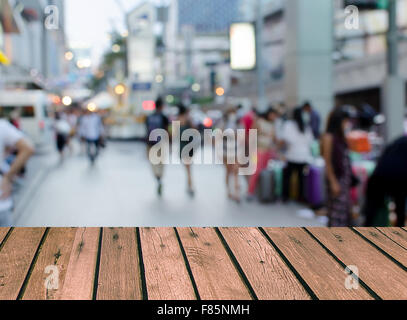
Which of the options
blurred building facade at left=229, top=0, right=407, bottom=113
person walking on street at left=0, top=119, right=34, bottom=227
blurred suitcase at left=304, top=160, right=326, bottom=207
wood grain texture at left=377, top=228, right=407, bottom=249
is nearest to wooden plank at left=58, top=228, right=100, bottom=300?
person walking on street at left=0, top=119, right=34, bottom=227

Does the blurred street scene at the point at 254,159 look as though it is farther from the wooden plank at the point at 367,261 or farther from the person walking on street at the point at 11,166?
the wooden plank at the point at 367,261

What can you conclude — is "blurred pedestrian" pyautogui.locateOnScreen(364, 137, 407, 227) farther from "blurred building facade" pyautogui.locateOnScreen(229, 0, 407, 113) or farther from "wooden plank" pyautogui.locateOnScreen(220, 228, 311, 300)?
"blurred building facade" pyautogui.locateOnScreen(229, 0, 407, 113)

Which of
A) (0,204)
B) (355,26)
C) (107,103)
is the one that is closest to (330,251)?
(0,204)

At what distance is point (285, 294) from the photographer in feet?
6.97

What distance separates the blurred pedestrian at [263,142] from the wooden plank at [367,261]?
675 cm

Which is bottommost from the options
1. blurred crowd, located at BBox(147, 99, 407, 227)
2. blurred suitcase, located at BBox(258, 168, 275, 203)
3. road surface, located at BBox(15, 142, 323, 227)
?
road surface, located at BBox(15, 142, 323, 227)

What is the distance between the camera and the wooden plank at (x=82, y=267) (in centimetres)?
213

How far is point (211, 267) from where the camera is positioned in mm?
2479

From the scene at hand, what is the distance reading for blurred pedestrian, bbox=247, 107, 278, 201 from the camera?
32.8 feet

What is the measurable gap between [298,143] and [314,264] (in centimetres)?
667

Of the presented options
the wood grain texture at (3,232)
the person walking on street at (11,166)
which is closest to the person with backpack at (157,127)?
the person walking on street at (11,166)

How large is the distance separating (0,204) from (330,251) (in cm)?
243

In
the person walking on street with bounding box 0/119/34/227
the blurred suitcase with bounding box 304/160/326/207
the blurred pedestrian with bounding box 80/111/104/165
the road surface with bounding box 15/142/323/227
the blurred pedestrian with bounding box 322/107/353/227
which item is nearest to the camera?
the person walking on street with bounding box 0/119/34/227

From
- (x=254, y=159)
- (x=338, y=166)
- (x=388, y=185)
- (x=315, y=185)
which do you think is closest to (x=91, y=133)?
(x=254, y=159)
